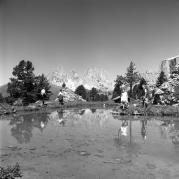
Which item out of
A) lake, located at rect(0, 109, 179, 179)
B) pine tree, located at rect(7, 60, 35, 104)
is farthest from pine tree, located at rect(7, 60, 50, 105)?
lake, located at rect(0, 109, 179, 179)

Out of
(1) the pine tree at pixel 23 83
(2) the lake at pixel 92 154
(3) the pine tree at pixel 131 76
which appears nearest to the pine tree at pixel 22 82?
(1) the pine tree at pixel 23 83

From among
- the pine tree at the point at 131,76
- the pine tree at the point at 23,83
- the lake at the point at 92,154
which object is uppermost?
the pine tree at the point at 131,76

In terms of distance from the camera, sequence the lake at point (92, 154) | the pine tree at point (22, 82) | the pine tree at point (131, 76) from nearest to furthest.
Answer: the lake at point (92, 154) → the pine tree at point (22, 82) → the pine tree at point (131, 76)

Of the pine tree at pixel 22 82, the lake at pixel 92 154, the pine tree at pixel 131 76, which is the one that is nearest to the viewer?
the lake at pixel 92 154

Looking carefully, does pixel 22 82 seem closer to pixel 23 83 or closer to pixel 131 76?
pixel 23 83

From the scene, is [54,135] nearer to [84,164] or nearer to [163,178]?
[84,164]

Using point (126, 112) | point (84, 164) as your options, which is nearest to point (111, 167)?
point (84, 164)

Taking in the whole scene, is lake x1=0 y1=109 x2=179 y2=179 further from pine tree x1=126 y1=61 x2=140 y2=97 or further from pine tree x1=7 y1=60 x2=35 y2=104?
pine tree x1=126 y1=61 x2=140 y2=97

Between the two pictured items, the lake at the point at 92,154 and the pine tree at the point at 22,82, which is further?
the pine tree at the point at 22,82

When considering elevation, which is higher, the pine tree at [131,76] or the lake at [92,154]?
the pine tree at [131,76]

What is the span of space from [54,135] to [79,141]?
2252 millimetres

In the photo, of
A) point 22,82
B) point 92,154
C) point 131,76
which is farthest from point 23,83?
point 131,76

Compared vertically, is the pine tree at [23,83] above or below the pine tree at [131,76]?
below

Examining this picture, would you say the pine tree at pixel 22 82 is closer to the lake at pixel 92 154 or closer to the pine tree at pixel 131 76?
the lake at pixel 92 154
